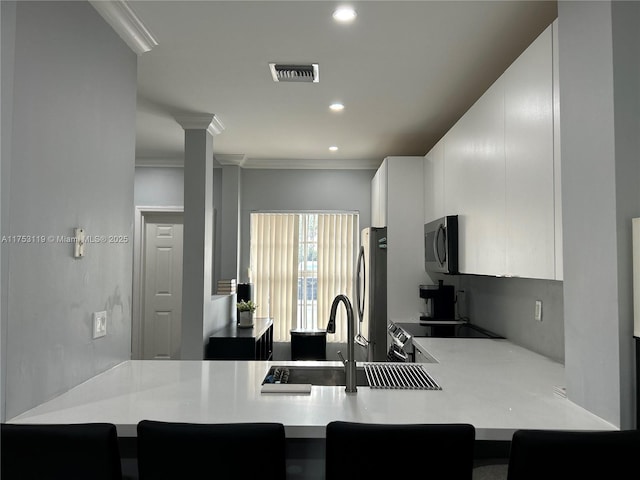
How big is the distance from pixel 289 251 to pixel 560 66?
4.21 m

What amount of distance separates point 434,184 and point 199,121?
1.98 m

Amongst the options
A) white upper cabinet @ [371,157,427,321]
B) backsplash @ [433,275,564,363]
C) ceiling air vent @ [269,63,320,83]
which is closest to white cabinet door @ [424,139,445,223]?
white upper cabinet @ [371,157,427,321]

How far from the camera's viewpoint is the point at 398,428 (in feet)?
4.07

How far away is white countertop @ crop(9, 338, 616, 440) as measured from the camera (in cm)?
145

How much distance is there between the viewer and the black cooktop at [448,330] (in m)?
3.23

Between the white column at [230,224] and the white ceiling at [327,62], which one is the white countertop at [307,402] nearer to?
the white ceiling at [327,62]

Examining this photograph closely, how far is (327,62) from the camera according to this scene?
2.75 m

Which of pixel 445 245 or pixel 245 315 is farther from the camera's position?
pixel 245 315

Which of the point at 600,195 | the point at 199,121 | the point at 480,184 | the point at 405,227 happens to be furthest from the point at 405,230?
the point at 600,195

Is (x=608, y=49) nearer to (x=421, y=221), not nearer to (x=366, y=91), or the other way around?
(x=366, y=91)

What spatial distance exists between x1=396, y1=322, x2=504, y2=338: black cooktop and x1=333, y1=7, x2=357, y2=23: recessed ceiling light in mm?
2065

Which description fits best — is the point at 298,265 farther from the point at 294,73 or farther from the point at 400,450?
the point at 400,450

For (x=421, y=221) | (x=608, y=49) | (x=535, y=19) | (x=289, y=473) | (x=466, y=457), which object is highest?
(x=535, y=19)

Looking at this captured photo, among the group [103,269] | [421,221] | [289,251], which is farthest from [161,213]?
[103,269]
